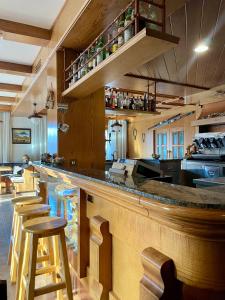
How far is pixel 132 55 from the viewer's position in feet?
5.97

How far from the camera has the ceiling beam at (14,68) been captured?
4242 mm

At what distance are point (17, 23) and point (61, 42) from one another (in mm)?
669

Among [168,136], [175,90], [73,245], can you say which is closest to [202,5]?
[73,245]

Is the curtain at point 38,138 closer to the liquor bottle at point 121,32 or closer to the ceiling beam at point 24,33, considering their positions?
the ceiling beam at point 24,33

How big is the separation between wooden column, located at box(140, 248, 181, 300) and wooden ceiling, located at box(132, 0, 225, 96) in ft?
6.99

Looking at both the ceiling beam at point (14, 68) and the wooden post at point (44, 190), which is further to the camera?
the ceiling beam at point (14, 68)

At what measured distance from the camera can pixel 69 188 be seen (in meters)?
2.28

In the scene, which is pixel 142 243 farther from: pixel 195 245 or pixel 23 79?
pixel 23 79

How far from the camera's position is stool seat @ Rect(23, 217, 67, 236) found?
1.61 meters

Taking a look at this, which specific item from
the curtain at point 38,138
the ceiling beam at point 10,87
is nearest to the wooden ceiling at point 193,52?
the ceiling beam at point 10,87

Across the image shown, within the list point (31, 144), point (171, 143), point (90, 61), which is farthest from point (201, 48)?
point (31, 144)

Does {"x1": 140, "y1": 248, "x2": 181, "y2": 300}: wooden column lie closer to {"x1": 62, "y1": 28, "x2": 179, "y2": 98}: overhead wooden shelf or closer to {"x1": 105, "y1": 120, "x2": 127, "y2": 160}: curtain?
{"x1": 62, "y1": 28, "x2": 179, "y2": 98}: overhead wooden shelf

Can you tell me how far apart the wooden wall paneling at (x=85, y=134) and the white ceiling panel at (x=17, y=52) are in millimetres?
1454

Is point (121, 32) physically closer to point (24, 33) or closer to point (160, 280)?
point (160, 280)
